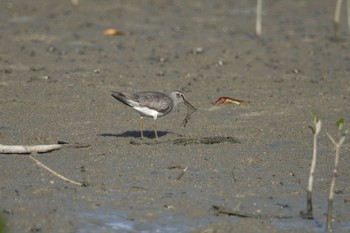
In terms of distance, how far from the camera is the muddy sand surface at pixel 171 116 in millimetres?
8258

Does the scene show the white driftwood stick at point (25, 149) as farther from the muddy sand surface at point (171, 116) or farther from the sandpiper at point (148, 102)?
the sandpiper at point (148, 102)

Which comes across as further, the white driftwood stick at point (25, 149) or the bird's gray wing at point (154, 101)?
the bird's gray wing at point (154, 101)

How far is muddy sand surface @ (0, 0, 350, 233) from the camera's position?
8.26 meters

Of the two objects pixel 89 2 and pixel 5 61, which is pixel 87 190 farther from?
pixel 89 2

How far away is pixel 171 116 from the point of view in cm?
1243

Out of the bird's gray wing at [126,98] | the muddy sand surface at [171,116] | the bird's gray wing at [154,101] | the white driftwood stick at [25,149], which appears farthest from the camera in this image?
the bird's gray wing at [154,101]

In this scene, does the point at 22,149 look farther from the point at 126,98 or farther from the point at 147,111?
the point at 147,111

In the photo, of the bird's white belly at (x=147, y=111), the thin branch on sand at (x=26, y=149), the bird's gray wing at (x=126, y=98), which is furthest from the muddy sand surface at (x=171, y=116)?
the bird's gray wing at (x=126, y=98)

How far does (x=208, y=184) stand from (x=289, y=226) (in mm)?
1285

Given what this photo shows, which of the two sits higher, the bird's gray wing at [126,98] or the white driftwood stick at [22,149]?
the bird's gray wing at [126,98]

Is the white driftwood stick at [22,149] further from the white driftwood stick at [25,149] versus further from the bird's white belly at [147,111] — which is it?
the bird's white belly at [147,111]

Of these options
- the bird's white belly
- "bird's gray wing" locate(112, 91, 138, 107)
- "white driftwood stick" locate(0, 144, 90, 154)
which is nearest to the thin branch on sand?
"white driftwood stick" locate(0, 144, 90, 154)

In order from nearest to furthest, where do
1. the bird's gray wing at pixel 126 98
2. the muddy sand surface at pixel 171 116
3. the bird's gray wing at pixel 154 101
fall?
the muddy sand surface at pixel 171 116 < the bird's gray wing at pixel 126 98 < the bird's gray wing at pixel 154 101

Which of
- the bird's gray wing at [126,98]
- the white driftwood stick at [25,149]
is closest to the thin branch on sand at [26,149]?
the white driftwood stick at [25,149]
